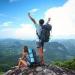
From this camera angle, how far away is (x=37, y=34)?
20031mm

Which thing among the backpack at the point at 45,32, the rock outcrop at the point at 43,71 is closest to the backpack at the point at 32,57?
the rock outcrop at the point at 43,71

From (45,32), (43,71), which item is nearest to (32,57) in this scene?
(43,71)

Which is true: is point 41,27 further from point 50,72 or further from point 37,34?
point 50,72

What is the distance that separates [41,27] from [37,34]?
62cm

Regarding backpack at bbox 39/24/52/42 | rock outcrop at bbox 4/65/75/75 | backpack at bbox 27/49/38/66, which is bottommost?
rock outcrop at bbox 4/65/75/75

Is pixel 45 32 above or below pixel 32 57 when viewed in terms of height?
above

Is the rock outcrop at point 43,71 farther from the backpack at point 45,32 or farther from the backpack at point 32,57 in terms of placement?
the backpack at point 45,32

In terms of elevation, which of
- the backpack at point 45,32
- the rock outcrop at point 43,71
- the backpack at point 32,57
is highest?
the backpack at point 45,32

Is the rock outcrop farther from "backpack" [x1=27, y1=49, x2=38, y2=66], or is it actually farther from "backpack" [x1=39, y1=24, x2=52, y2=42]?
"backpack" [x1=39, y1=24, x2=52, y2=42]

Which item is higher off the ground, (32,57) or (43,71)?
(32,57)

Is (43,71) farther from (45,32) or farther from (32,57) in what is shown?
(45,32)

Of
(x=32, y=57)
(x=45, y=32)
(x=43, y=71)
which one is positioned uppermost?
(x=45, y=32)

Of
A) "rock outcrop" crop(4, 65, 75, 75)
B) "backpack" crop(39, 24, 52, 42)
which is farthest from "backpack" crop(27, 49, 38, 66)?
"backpack" crop(39, 24, 52, 42)

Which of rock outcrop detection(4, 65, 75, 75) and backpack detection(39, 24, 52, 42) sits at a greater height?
backpack detection(39, 24, 52, 42)
